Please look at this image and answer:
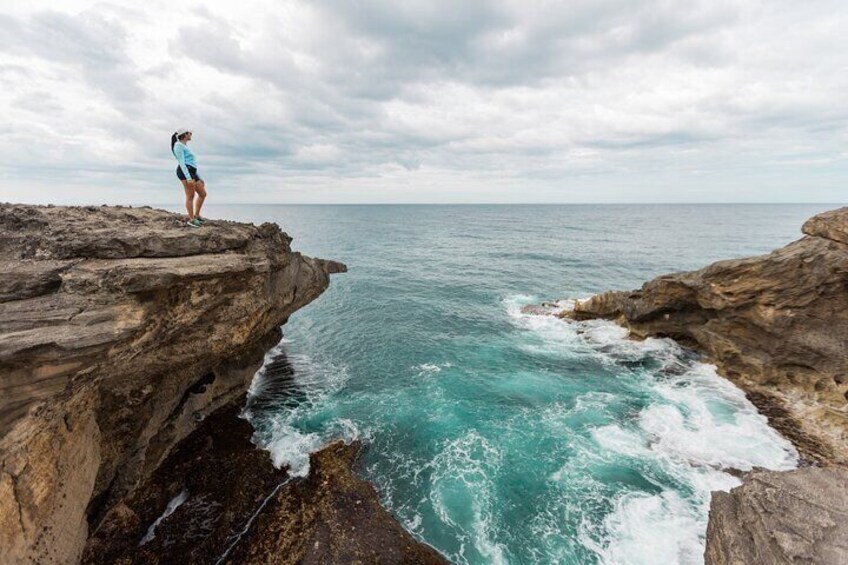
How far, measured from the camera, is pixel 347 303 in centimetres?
4041

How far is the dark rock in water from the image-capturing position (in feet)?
41.9

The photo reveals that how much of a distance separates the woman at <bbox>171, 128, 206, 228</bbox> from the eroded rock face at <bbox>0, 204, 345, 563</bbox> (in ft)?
2.73

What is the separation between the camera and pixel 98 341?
10055 mm

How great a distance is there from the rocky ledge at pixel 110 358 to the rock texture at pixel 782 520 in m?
11.0

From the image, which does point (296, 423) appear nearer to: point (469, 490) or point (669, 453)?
point (469, 490)

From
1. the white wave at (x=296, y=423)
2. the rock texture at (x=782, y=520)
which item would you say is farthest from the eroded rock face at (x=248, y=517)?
the rock texture at (x=782, y=520)

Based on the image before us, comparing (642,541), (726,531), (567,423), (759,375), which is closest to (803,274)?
(759,375)

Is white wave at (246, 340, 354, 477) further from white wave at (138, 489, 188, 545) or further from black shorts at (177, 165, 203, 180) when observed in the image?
black shorts at (177, 165, 203, 180)

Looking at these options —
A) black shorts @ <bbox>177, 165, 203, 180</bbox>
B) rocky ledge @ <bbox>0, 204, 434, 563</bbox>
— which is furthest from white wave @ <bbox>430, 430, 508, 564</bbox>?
black shorts @ <bbox>177, 165, 203, 180</bbox>

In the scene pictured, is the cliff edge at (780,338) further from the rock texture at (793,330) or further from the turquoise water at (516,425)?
the turquoise water at (516,425)

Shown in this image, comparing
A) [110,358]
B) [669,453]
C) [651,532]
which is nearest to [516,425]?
[669,453]

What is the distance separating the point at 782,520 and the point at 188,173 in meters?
21.0

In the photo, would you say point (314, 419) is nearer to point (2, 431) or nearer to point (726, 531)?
point (2, 431)

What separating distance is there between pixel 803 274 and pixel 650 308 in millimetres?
8837
